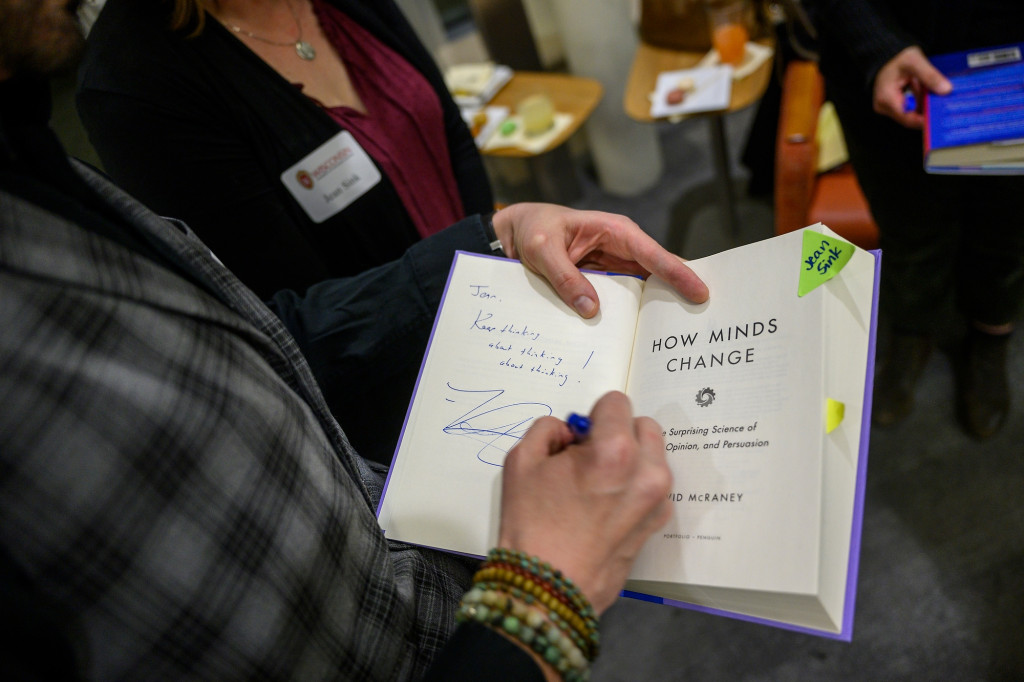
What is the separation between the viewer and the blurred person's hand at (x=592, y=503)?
0.52 meters

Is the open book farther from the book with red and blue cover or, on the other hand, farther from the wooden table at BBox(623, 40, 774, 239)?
the wooden table at BBox(623, 40, 774, 239)

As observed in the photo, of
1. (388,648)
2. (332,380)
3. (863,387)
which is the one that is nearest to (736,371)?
(863,387)

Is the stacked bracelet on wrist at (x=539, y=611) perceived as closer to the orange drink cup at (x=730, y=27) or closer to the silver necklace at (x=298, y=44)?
the silver necklace at (x=298, y=44)

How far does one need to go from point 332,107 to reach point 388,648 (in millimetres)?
989

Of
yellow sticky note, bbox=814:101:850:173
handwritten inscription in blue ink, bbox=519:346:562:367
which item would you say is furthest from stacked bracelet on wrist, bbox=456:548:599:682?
yellow sticky note, bbox=814:101:850:173

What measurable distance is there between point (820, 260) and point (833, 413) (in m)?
0.17

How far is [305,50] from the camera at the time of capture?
1.17 m

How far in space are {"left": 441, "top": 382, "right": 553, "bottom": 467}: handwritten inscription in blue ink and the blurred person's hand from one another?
0.12 m

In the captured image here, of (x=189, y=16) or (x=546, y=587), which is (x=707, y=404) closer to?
(x=546, y=587)

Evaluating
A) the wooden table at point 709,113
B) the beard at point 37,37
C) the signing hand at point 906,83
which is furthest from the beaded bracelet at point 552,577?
the wooden table at point 709,113

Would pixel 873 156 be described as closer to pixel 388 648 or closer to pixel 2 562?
pixel 388 648

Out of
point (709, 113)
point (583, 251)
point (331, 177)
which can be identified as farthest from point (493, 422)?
point (709, 113)

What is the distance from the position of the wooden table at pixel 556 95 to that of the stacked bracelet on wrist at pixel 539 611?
6.00 feet

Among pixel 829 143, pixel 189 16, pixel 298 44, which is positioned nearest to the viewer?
pixel 189 16
